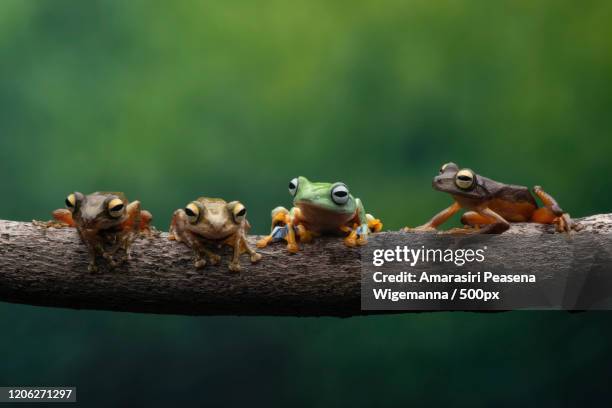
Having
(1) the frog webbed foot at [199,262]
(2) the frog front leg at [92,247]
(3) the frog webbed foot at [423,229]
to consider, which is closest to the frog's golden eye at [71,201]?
(2) the frog front leg at [92,247]

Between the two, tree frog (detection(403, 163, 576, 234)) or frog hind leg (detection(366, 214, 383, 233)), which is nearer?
tree frog (detection(403, 163, 576, 234))

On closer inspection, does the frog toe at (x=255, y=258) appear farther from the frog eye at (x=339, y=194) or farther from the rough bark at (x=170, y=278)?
the frog eye at (x=339, y=194)

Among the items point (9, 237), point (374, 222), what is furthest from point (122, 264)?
point (374, 222)

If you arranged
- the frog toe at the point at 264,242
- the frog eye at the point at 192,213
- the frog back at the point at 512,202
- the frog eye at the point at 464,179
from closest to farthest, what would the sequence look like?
the frog eye at the point at 192,213 → the frog toe at the point at 264,242 → the frog eye at the point at 464,179 → the frog back at the point at 512,202

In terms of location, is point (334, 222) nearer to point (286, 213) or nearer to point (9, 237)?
point (286, 213)

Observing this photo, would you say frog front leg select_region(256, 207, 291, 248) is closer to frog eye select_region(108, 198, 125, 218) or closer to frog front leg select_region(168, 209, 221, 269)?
frog front leg select_region(168, 209, 221, 269)

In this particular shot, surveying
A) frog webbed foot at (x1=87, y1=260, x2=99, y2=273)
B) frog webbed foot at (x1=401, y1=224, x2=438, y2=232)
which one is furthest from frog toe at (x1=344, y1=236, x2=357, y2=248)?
frog webbed foot at (x1=87, y1=260, x2=99, y2=273)

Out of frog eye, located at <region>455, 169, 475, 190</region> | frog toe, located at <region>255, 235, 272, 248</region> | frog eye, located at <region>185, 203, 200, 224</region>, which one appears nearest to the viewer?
frog eye, located at <region>185, 203, 200, 224</region>
